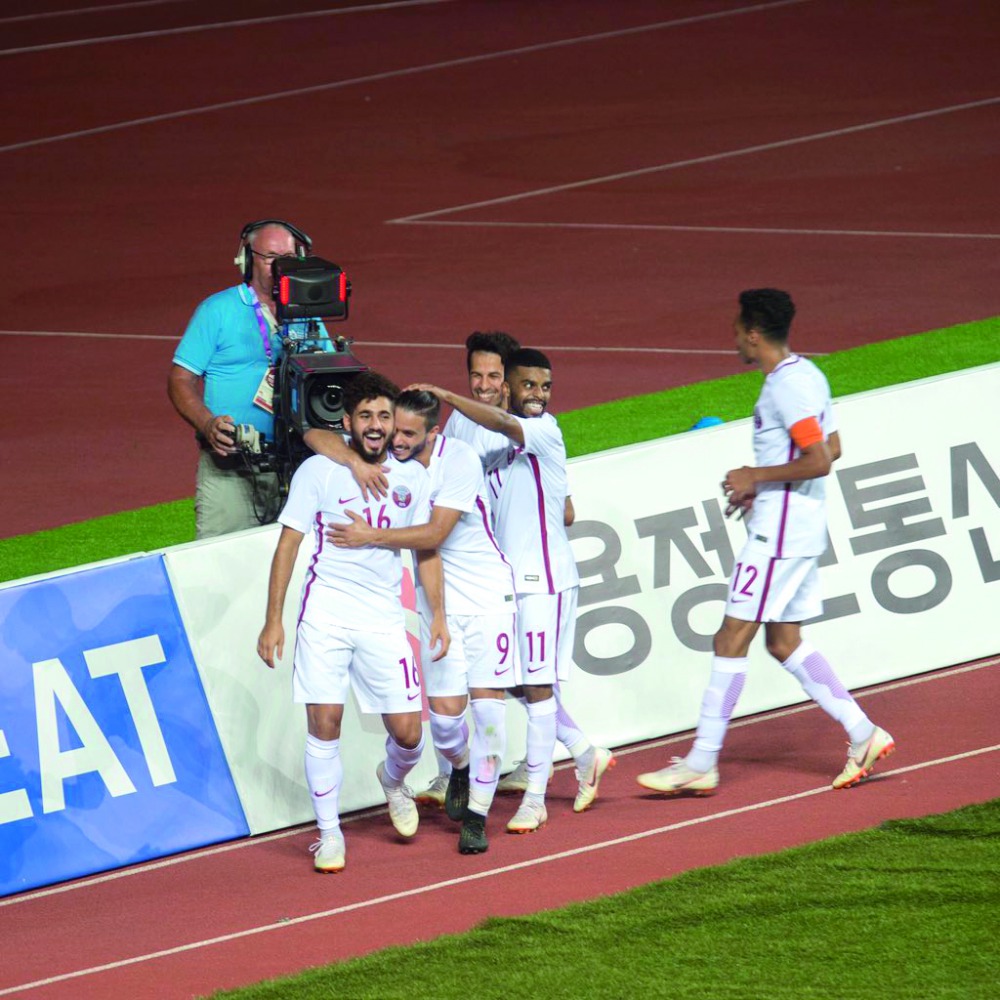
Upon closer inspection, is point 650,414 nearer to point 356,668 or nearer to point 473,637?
point 473,637

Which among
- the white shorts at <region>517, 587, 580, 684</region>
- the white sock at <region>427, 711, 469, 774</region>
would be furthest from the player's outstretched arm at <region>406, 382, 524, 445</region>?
the white sock at <region>427, 711, 469, 774</region>

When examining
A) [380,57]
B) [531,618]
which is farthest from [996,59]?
[531,618]

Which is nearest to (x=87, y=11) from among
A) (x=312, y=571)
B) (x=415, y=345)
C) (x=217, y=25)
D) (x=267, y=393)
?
(x=217, y=25)

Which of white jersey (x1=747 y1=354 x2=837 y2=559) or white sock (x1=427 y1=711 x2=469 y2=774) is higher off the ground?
white jersey (x1=747 y1=354 x2=837 y2=559)

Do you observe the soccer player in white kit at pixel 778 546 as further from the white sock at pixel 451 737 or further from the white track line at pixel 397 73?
the white track line at pixel 397 73

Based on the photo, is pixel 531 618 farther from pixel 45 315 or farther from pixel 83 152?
pixel 83 152

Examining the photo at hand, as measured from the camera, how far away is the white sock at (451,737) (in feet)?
25.2

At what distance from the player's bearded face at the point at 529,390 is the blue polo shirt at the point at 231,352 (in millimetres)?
1566

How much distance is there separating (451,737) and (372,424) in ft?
4.28

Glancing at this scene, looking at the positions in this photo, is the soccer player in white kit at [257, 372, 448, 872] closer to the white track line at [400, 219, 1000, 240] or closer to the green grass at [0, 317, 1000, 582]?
the green grass at [0, 317, 1000, 582]

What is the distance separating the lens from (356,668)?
7.41 metres

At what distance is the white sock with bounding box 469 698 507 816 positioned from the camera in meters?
7.63

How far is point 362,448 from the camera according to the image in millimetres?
7352

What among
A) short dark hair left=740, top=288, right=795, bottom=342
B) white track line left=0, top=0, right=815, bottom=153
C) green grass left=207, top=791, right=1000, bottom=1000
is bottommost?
green grass left=207, top=791, right=1000, bottom=1000
